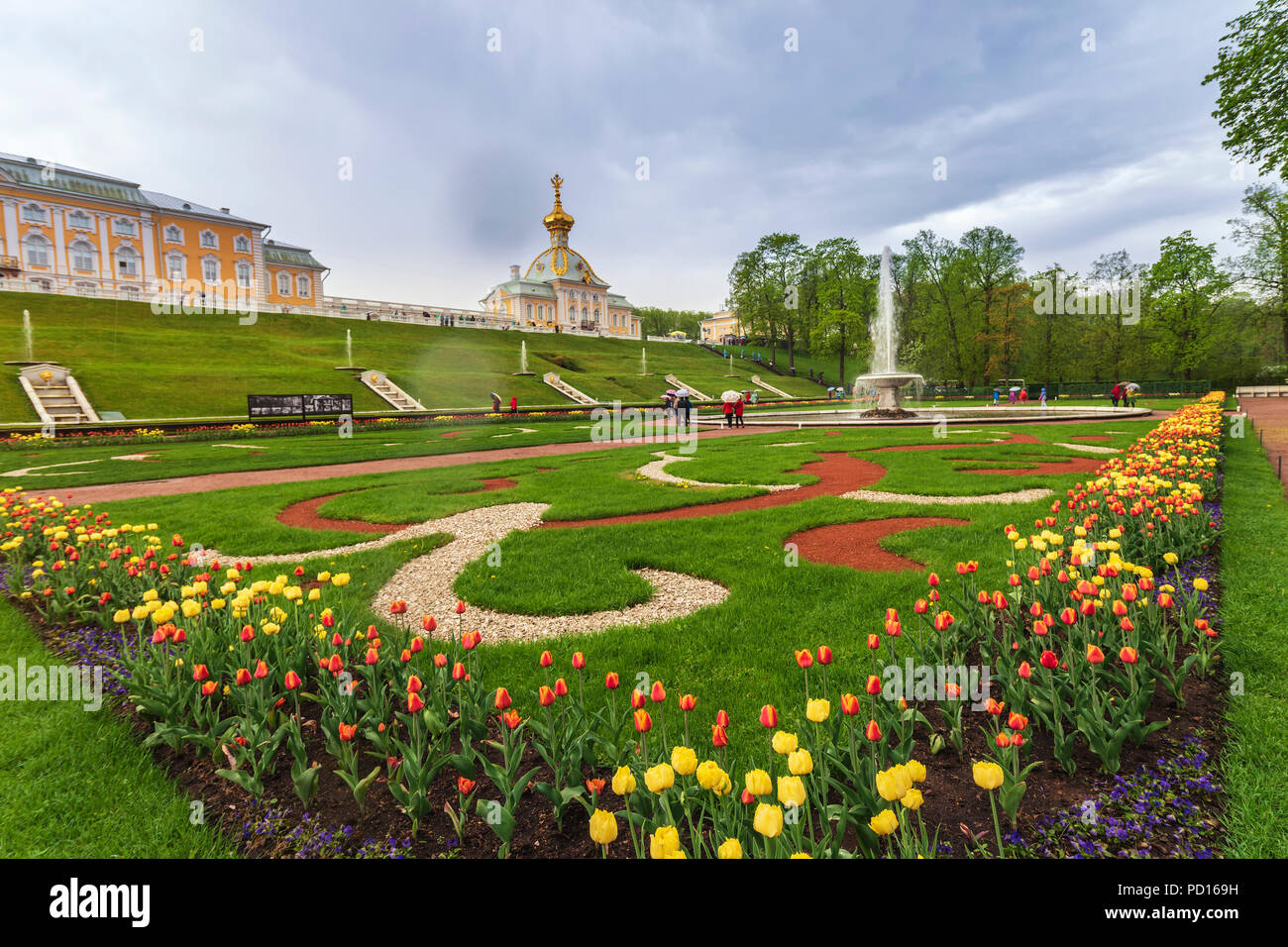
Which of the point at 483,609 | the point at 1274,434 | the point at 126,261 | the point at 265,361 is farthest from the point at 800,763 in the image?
the point at 126,261

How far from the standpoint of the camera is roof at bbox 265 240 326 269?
6494cm

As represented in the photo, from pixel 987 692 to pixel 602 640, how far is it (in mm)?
2191

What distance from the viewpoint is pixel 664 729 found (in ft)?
6.70

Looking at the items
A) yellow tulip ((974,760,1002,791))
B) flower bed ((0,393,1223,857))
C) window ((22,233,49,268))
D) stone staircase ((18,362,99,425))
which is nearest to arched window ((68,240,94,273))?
window ((22,233,49,268))

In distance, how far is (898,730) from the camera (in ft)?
7.54

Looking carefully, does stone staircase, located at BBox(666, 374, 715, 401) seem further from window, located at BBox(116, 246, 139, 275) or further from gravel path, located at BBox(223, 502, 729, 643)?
window, located at BBox(116, 246, 139, 275)

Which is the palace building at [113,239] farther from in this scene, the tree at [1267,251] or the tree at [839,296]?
the tree at [1267,251]

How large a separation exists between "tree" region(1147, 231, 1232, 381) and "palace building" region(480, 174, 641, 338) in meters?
58.3

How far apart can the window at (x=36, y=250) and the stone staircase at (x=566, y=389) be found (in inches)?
1776

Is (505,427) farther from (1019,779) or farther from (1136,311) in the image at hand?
(1136,311)

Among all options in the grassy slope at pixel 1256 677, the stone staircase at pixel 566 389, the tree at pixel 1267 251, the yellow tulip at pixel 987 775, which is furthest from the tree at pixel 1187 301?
the yellow tulip at pixel 987 775

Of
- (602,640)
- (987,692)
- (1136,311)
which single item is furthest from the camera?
(1136,311)

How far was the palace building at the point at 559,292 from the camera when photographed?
265 feet
